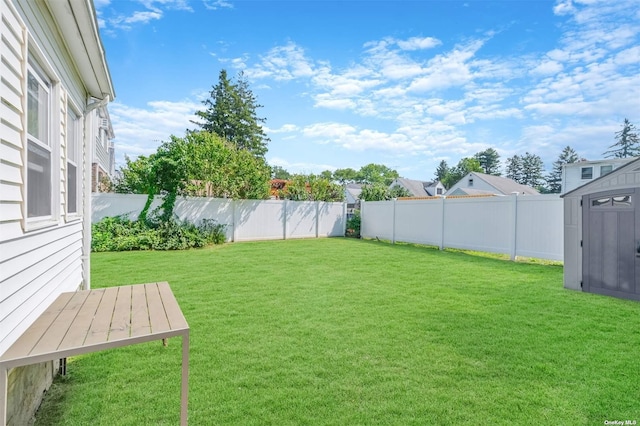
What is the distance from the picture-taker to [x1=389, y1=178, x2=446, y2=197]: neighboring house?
109 feet

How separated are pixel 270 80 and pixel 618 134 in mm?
44834

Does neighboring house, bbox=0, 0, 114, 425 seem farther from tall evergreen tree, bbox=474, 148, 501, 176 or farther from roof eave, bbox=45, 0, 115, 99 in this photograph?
tall evergreen tree, bbox=474, 148, 501, 176

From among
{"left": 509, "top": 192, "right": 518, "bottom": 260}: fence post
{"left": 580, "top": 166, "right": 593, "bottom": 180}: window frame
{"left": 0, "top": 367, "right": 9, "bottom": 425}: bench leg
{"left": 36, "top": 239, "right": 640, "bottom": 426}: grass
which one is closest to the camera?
{"left": 0, "top": 367, "right": 9, "bottom": 425}: bench leg

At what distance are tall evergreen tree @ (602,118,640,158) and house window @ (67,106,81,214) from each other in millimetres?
50931

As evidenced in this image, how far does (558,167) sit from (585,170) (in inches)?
1287

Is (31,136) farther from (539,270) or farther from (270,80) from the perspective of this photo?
(270,80)

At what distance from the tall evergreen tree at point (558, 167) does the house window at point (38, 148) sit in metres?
58.1

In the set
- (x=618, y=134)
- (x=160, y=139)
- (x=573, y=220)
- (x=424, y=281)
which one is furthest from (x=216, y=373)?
(x=618, y=134)

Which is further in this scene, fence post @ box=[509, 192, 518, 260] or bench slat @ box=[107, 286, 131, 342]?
fence post @ box=[509, 192, 518, 260]

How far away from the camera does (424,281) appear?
6023 mm

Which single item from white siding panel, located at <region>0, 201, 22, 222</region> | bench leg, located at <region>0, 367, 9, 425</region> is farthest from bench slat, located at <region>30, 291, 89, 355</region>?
white siding panel, located at <region>0, 201, 22, 222</region>

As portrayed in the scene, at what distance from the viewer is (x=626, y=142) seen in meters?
38.4

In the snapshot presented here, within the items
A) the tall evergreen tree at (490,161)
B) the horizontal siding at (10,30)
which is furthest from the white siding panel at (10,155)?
the tall evergreen tree at (490,161)

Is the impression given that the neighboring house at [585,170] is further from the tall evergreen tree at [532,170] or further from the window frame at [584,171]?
the tall evergreen tree at [532,170]
